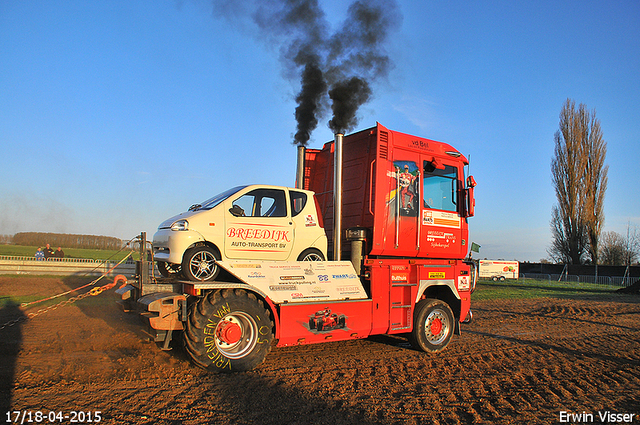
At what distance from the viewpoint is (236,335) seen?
19.3 ft

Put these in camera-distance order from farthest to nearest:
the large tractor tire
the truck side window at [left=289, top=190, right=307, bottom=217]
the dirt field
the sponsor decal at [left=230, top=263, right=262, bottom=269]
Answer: the truck side window at [left=289, top=190, right=307, bottom=217] → the sponsor decal at [left=230, top=263, right=262, bottom=269] → the large tractor tire → the dirt field

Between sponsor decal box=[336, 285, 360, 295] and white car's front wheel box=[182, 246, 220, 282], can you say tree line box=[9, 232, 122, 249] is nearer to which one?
white car's front wheel box=[182, 246, 220, 282]

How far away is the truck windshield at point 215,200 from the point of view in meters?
6.71

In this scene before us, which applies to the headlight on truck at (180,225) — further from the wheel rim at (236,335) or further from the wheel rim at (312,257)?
the wheel rim at (312,257)

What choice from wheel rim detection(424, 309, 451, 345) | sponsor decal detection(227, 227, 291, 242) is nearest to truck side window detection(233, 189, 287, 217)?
sponsor decal detection(227, 227, 291, 242)

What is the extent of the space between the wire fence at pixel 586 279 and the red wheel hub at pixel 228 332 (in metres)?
33.4

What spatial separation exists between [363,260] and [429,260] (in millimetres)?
1711

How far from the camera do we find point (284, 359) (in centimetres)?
688

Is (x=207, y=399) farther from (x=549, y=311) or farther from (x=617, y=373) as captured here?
(x=549, y=311)

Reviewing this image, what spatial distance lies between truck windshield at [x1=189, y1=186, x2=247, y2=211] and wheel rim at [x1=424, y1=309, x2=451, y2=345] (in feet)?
14.5

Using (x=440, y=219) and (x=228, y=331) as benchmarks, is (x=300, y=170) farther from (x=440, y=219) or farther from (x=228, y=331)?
(x=228, y=331)

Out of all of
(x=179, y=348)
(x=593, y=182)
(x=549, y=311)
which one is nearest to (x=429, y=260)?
(x=179, y=348)

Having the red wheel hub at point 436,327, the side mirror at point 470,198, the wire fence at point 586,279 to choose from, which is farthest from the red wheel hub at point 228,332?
the wire fence at point 586,279

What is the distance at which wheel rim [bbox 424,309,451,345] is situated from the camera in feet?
26.6
